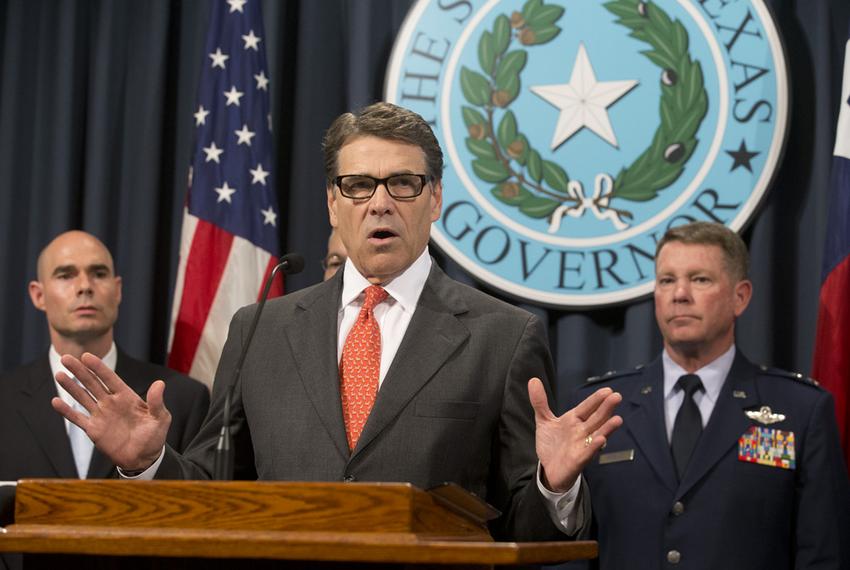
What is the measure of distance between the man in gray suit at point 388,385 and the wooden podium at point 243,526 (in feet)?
1.24

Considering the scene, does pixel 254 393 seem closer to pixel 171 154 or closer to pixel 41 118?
pixel 171 154

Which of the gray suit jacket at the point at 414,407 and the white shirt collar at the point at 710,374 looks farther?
the white shirt collar at the point at 710,374

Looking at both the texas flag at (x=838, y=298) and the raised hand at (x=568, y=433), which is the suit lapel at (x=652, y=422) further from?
the raised hand at (x=568, y=433)

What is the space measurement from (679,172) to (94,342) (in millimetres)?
2205

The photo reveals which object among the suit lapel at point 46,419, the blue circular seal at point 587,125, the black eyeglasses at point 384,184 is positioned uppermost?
the blue circular seal at point 587,125

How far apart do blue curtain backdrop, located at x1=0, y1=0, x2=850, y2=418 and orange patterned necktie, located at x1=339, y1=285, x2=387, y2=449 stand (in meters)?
2.02

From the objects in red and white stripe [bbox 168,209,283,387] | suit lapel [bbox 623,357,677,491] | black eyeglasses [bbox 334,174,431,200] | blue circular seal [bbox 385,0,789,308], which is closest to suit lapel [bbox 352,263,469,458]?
black eyeglasses [bbox 334,174,431,200]

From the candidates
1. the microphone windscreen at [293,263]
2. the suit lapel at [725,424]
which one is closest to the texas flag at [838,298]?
the suit lapel at [725,424]

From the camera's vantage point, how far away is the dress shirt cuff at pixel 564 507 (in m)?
2.01

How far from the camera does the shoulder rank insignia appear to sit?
3.50 metres

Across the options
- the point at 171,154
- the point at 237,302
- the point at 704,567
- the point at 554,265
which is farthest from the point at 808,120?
the point at 171,154

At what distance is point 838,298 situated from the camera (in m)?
3.88

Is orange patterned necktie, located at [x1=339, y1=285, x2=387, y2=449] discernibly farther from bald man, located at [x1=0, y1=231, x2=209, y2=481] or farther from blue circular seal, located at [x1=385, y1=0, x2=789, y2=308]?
blue circular seal, located at [x1=385, y1=0, x2=789, y2=308]

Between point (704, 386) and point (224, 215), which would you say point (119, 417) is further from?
point (224, 215)
